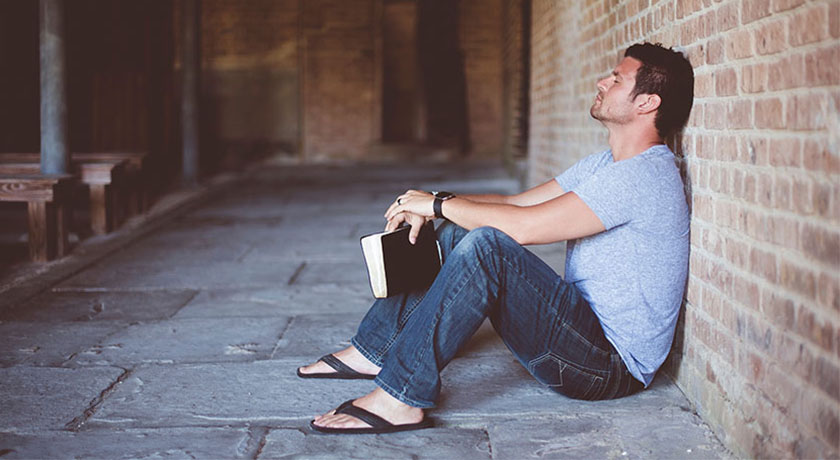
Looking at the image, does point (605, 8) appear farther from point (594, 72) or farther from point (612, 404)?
point (612, 404)

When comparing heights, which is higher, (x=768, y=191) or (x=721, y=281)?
(x=768, y=191)

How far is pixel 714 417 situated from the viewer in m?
Answer: 2.40

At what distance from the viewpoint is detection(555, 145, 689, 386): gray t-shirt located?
2.40 metres

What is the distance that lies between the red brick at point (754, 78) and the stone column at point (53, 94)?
15.5 ft

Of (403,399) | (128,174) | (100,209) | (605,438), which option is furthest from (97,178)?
(605,438)

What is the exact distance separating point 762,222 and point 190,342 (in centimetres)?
231

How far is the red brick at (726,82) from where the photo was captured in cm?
223

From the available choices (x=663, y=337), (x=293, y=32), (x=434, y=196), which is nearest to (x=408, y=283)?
(x=434, y=196)

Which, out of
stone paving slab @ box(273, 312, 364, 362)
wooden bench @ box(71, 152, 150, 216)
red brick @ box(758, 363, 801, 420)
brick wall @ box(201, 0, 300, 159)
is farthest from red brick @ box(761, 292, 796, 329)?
brick wall @ box(201, 0, 300, 159)

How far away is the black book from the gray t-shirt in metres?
0.48

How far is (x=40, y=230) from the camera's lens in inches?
201

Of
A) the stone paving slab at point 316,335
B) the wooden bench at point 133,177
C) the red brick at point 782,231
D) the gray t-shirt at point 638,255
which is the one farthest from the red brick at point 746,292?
the wooden bench at point 133,177

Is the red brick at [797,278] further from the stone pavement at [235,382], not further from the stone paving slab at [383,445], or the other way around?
the stone paving slab at [383,445]

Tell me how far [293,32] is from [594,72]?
1119 centimetres
